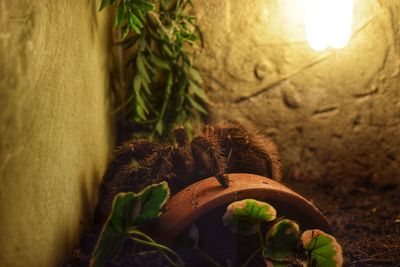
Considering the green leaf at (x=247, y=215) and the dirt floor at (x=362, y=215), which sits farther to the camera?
the dirt floor at (x=362, y=215)

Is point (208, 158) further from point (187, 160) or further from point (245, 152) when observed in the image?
point (245, 152)

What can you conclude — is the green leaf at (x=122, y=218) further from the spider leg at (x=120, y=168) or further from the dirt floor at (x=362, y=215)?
the dirt floor at (x=362, y=215)

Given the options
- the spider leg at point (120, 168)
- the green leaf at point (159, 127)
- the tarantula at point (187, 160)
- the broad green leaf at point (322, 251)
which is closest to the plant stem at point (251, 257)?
the broad green leaf at point (322, 251)

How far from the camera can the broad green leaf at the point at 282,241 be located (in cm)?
143

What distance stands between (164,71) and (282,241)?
3.89ft

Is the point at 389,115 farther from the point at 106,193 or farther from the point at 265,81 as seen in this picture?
the point at 106,193

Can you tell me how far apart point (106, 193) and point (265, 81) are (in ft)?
2.99

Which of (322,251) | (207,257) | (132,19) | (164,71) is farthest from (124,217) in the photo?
(164,71)

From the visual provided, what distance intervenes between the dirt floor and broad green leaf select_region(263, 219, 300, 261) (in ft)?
1.02

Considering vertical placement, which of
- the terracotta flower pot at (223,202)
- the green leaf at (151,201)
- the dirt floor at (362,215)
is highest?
the green leaf at (151,201)

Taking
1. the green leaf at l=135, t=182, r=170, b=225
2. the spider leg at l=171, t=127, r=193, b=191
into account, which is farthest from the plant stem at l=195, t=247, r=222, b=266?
the spider leg at l=171, t=127, r=193, b=191

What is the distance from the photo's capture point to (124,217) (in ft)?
4.41

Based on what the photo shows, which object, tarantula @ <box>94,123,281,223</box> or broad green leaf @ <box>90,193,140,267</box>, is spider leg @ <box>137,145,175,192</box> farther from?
broad green leaf @ <box>90,193,140,267</box>

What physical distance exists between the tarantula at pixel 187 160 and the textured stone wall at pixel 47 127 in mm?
124
